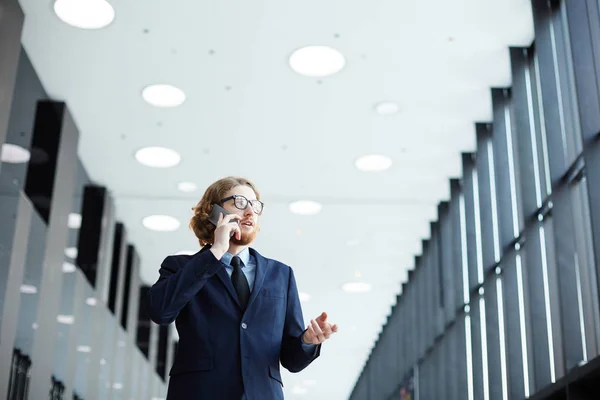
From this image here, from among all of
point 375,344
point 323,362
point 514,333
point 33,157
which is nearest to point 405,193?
point 514,333

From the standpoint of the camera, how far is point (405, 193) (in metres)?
21.6

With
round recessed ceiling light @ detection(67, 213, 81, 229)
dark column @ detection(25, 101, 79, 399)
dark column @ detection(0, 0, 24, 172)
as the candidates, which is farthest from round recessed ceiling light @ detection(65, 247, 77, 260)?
dark column @ detection(0, 0, 24, 172)

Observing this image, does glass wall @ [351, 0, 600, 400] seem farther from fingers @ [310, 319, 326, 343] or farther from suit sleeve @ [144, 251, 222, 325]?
suit sleeve @ [144, 251, 222, 325]

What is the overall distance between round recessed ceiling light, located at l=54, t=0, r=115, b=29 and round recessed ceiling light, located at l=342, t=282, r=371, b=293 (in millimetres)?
16857

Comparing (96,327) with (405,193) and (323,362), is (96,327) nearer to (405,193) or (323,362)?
(405,193)

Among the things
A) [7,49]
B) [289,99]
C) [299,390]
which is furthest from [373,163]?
[299,390]

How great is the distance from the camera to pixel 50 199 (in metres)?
16.1

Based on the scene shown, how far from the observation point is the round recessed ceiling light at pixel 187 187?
21112 mm

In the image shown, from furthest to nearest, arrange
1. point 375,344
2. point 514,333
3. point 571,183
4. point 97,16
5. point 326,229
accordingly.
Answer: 1. point 375,344
2. point 326,229
3. point 514,333
4. point 97,16
5. point 571,183

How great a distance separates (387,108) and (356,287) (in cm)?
1332

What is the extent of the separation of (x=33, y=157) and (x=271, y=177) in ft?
22.2

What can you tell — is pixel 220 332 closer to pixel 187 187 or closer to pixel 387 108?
pixel 387 108

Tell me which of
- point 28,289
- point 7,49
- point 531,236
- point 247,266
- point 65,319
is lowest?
point 247,266

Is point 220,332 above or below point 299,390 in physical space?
below
